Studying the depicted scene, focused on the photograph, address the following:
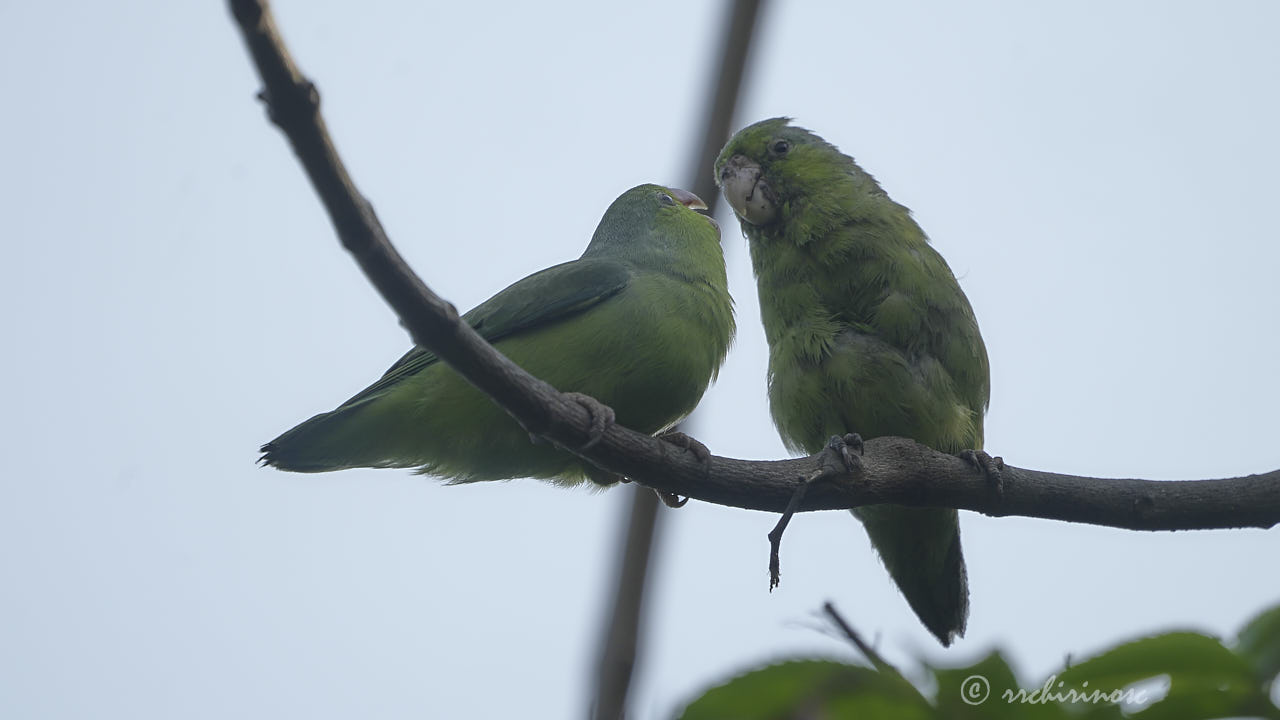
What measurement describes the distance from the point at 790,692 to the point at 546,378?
125 inches

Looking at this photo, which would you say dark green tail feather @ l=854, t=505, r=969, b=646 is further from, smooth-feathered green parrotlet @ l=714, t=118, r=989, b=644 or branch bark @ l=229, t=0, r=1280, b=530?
branch bark @ l=229, t=0, r=1280, b=530

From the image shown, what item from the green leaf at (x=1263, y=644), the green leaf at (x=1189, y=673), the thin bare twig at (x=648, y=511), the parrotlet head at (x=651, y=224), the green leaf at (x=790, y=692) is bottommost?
the green leaf at (x=790, y=692)

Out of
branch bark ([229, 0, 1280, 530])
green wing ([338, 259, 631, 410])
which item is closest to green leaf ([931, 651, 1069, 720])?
branch bark ([229, 0, 1280, 530])

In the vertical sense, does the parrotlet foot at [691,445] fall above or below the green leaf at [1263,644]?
above

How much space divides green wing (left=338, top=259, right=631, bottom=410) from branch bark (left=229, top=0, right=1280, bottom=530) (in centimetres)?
108

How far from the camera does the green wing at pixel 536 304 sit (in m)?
4.61

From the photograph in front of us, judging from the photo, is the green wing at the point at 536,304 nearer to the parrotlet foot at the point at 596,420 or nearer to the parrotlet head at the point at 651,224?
the parrotlet head at the point at 651,224

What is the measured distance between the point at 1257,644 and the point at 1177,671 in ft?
0.46

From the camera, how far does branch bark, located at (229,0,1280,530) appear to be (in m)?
2.77

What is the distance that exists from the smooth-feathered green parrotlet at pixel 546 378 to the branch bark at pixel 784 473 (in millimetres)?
738

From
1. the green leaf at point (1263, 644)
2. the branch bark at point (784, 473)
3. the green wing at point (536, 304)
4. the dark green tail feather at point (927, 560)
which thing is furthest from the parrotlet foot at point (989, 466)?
the green leaf at point (1263, 644)

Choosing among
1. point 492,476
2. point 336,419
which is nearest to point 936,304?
point 492,476

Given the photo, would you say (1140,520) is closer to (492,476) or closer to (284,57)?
(492,476)

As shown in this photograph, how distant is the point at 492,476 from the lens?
4.68 meters
